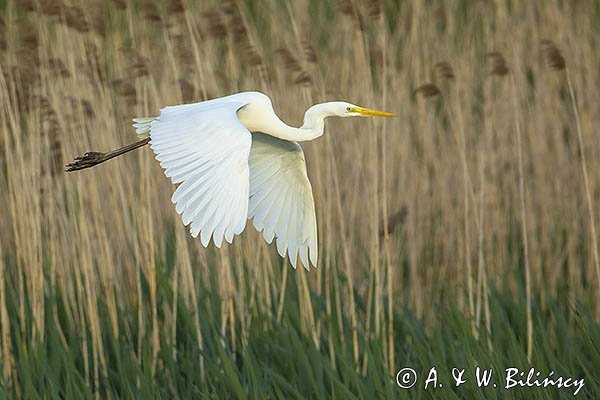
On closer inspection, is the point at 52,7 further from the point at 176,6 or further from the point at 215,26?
the point at 215,26

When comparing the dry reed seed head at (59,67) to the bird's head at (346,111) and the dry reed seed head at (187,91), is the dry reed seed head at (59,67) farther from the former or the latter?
the bird's head at (346,111)

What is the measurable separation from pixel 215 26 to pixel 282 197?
78 cm

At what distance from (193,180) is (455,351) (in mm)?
1311

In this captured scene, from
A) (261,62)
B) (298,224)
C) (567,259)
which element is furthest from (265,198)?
(567,259)

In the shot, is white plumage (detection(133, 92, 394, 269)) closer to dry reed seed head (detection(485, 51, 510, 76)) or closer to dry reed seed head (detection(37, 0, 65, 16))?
dry reed seed head (detection(37, 0, 65, 16))

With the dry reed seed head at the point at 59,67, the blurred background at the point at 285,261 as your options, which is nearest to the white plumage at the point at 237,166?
the blurred background at the point at 285,261

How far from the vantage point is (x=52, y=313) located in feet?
13.3

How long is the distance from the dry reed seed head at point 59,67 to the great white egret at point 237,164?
45 cm

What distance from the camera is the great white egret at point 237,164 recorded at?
8.95 feet

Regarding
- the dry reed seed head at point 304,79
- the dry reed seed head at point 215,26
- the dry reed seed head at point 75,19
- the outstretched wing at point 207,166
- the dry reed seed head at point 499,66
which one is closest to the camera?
the outstretched wing at point 207,166

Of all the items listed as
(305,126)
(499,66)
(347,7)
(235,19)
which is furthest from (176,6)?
(499,66)

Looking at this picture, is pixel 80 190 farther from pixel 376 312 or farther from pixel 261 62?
pixel 376 312

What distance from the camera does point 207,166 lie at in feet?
9.30

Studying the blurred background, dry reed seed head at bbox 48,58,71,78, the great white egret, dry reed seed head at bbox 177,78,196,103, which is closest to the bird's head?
the great white egret
